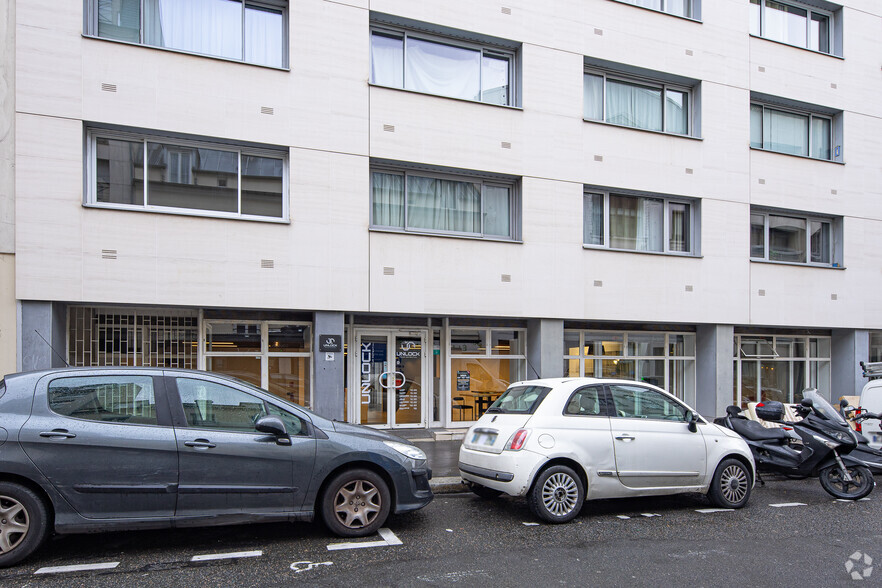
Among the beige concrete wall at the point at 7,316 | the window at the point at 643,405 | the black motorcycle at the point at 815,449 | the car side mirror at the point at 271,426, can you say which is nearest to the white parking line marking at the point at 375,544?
the car side mirror at the point at 271,426

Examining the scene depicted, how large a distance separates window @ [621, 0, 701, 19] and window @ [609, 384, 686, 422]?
10875 mm

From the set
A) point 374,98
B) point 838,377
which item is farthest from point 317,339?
point 838,377

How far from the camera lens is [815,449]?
328 inches

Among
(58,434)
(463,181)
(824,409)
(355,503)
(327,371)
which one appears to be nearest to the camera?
(58,434)

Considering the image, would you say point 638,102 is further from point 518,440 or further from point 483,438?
point 518,440

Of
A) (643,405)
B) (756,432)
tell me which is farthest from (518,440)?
(756,432)

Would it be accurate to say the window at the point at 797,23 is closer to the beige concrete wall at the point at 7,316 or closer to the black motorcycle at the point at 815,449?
the black motorcycle at the point at 815,449

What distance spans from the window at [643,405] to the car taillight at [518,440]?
1.16 metres

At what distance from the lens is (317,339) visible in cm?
1168

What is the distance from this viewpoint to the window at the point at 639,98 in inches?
573

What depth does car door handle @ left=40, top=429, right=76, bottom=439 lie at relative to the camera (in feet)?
17.8

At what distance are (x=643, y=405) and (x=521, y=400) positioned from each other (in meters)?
1.40

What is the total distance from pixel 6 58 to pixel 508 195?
8.89 metres

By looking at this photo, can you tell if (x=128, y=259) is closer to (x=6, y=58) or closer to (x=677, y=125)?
(x=6, y=58)
